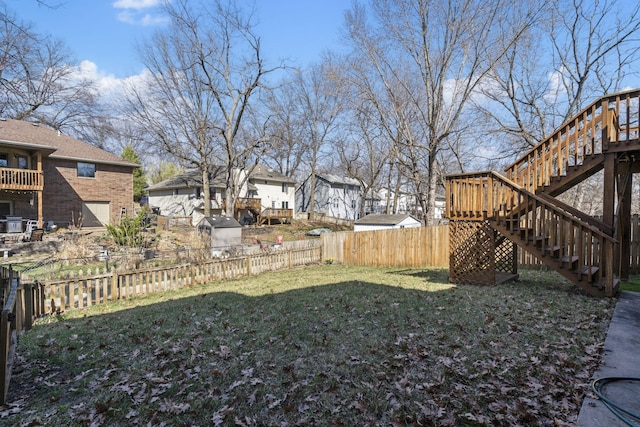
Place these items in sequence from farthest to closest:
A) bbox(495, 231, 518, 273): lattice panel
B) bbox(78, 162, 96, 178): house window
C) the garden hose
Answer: bbox(78, 162, 96, 178): house window
bbox(495, 231, 518, 273): lattice panel
the garden hose

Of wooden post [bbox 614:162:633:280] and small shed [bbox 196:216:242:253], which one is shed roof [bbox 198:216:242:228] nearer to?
small shed [bbox 196:216:242:253]

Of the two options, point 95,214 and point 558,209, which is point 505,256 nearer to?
point 558,209

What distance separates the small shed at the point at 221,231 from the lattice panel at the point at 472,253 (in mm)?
9877

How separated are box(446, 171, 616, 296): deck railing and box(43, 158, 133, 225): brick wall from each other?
23.4 m

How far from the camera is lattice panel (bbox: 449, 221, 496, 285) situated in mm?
8047

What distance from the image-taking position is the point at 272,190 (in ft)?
125

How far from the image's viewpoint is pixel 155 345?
463 centimetres

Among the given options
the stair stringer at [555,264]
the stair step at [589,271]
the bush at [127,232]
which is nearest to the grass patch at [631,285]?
the stair step at [589,271]

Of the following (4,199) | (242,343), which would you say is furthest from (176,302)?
(4,199)

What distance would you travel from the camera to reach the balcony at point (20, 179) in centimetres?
1754

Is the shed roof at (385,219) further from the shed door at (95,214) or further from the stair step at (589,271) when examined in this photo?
the shed door at (95,214)

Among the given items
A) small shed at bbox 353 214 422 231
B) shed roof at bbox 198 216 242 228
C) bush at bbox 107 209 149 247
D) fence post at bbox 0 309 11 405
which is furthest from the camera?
small shed at bbox 353 214 422 231

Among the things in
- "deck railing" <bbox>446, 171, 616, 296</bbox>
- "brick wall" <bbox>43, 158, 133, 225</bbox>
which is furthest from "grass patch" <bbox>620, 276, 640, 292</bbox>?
"brick wall" <bbox>43, 158, 133, 225</bbox>

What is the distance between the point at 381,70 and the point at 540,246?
40.3 ft
